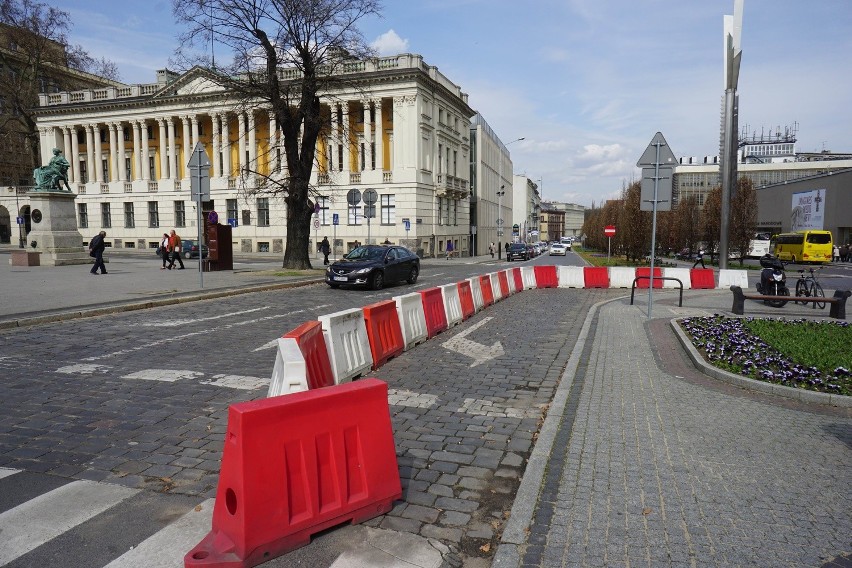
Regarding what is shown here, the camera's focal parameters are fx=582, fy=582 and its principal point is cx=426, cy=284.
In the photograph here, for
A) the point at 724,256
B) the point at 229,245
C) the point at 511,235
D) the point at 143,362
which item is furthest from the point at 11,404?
the point at 511,235

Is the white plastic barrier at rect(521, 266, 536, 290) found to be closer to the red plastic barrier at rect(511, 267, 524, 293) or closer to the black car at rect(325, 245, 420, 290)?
the red plastic barrier at rect(511, 267, 524, 293)

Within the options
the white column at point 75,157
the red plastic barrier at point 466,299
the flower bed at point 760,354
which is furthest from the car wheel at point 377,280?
the white column at point 75,157

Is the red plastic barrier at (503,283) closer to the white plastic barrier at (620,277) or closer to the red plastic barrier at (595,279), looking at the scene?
the red plastic barrier at (595,279)

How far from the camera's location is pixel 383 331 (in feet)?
28.1

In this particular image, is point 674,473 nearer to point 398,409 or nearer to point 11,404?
point 398,409

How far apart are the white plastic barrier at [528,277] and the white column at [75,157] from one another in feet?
185

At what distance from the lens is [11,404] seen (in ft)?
20.1

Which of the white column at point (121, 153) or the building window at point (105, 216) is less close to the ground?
the white column at point (121, 153)

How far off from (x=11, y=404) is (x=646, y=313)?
41.1ft

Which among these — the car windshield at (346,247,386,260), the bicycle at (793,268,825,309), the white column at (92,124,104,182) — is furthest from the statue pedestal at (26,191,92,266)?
the white column at (92,124,104,182)

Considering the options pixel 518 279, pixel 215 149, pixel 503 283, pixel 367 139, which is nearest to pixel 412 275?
pixel 518 279

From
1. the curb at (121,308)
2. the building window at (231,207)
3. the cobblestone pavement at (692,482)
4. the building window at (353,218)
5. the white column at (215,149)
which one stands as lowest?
the cobblestone pavement at (692,482)

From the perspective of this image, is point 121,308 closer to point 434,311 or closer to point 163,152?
point 434,311

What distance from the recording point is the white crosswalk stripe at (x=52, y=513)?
337 centimetres
